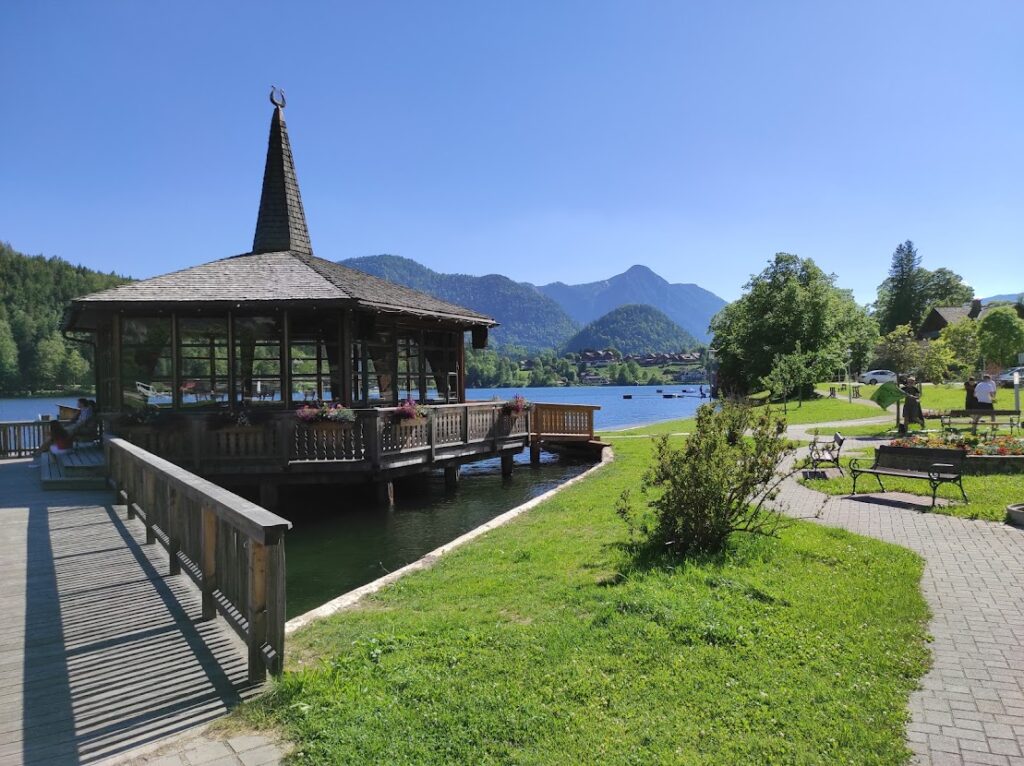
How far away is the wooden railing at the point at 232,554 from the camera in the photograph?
397 cm

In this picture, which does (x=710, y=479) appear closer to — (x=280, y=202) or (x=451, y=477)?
(x=451, y=477)

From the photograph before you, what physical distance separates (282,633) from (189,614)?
1.84 meters

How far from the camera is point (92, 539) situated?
8141mm

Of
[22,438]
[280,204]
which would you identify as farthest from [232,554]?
[22,438]

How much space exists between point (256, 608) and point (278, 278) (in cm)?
1216

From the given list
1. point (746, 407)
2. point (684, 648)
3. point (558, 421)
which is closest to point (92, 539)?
point (684, 648)

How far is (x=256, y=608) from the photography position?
13.2 feet

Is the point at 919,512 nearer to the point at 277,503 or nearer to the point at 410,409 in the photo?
the point at 410,409

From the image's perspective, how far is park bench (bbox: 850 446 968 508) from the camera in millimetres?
9992

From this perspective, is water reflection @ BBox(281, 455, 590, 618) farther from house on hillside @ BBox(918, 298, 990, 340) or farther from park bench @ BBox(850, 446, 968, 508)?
house on hillside @ BBox(918, 298, 990, 340)

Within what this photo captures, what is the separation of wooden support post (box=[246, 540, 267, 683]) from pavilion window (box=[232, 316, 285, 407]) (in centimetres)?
1130

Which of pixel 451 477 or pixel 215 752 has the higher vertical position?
pixel 215 752

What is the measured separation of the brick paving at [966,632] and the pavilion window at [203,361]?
484 inches

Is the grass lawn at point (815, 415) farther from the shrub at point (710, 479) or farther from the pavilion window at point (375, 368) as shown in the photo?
the shrub at point (710, 479)
